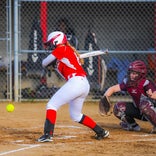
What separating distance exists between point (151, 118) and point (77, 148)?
173cm

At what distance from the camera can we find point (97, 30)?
1523 centimetres

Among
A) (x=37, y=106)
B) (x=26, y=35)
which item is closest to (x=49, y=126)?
(x=37, y=106)

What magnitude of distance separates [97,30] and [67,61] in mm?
7718

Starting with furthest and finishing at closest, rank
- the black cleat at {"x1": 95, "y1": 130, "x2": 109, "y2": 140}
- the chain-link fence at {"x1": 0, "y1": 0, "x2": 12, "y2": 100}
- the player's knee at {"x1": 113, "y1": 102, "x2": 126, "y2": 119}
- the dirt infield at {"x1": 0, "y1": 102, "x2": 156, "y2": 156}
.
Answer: the chain-link fence at {"x1": 0, "y1": 0, "x2": 12, "y2": 100} → the player's knee at {"x1": 113, "y1": 102, "x2": 126, "y2": 119} → the black cleat at {"x1": 95, "y1": 130, "x2": 109, "y2": 140} → the dirt infield at {"x1": 0, "y1": 102, "x2": 156, "y2": 156}

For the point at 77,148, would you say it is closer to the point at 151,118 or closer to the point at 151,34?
the point at 151,118

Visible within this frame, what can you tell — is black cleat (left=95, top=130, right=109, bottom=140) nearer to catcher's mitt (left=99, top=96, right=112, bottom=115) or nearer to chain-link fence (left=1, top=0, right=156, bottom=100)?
catcher's mitt (left=99, top=96, right=112, bottom=115)

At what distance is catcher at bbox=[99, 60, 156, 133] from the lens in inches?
333

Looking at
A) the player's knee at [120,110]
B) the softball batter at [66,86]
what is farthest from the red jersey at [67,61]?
the player's knee at [120,110]

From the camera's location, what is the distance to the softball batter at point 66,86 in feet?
24.8

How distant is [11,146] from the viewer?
7336 mm

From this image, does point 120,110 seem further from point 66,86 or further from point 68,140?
point 66,86

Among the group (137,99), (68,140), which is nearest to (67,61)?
(68,140)

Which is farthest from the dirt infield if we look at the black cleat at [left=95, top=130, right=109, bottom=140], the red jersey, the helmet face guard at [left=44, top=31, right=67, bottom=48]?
the helmet face guard at [left=44, top=31, right=67, bottom=48]

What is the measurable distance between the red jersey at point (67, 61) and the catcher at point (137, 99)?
1.15m
